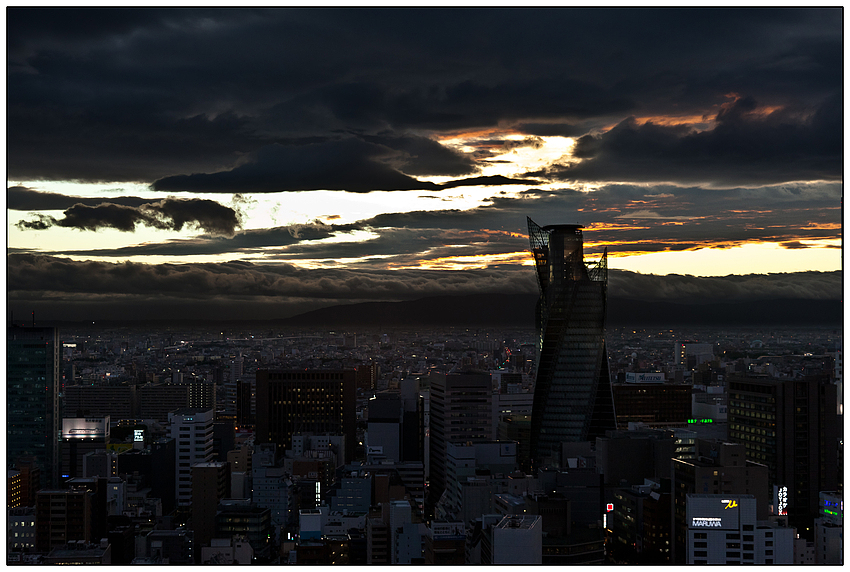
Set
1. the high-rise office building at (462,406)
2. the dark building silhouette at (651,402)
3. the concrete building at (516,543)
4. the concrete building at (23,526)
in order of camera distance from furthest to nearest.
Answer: the dark building silhouette at (651,402) → the high-rise office building at (462,406) → the concrete building at (23,526) → the concrete building at (516,543)

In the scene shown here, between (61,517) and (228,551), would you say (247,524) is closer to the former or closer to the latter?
(228,551)

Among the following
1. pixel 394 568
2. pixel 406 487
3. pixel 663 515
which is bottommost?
pixel 406 487

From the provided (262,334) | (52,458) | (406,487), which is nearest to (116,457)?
(52,458)

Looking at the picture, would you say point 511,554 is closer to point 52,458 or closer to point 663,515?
point 663,515

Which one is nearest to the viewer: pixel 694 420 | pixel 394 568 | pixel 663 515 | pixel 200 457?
pixel 394 568

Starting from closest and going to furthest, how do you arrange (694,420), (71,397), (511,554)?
(511,554), (71,397), (694,420)

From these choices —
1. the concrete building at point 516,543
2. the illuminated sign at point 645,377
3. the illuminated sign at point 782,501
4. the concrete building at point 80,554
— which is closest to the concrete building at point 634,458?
the illuminated sign at point 782,501

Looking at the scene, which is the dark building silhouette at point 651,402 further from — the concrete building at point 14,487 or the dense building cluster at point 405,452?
the concrete building at point 14,487
